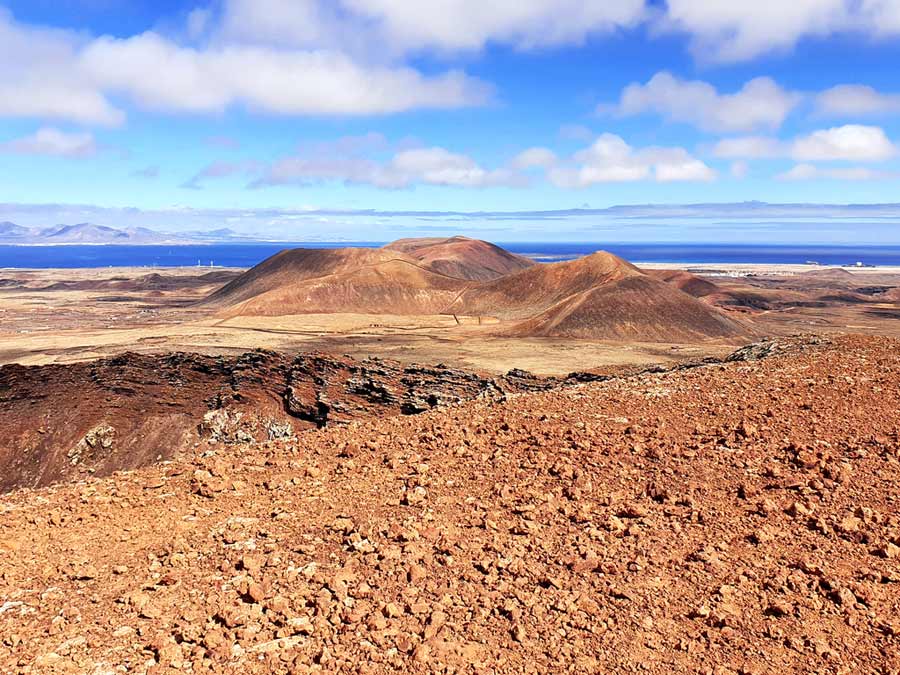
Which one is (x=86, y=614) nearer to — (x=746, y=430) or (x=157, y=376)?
(x=746, y=430)

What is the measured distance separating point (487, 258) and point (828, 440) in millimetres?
139421

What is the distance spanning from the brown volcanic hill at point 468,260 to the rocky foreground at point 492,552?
117m

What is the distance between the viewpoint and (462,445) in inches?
355

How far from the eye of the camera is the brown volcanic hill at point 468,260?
431 feet

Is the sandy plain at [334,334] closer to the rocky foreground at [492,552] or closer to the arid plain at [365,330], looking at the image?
the arid plain at [365,330]

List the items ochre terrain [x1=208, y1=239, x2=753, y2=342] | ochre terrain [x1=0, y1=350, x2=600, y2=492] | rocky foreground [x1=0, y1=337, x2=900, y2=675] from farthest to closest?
ochre terrain [x1=208, y1=239, x2=753, y2=342] < ochre terrain [x1=0, y1=350, x2=600, y2=492] < rocky foreground [x1=0, y1=337, x2=900, y2=675]

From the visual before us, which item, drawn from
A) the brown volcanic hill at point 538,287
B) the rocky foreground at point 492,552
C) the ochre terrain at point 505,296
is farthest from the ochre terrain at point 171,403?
the brown volcanic hill at point 538,287

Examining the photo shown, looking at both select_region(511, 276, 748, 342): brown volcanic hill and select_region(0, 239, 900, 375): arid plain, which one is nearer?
select_region(0, 239, 900, 375): arid plain

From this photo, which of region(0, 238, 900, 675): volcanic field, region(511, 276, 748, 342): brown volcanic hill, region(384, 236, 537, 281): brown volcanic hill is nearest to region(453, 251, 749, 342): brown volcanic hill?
region(511, 276, 748, 342): brown volcanic hill

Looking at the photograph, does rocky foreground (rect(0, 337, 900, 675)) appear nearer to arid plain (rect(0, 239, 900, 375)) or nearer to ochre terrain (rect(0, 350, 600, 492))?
ochre terrain (rect(0, 350, 600, 492))

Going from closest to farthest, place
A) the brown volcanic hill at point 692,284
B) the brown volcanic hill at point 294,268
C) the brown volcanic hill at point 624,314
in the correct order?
the brown volcanic hill at point 624,314
the brown volcanic hill at point 294,268
the brown volcanic hill at point 692,284

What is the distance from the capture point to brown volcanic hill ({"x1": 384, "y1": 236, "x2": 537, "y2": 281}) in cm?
13125

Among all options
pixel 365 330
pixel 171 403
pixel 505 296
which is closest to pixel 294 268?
pixel 505 296

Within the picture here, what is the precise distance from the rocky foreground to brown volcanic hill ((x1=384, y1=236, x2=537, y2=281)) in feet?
384
